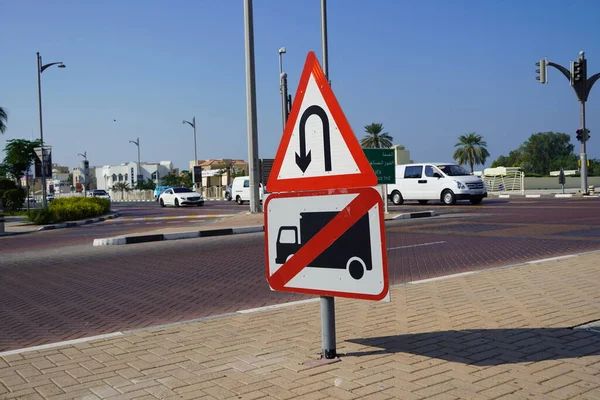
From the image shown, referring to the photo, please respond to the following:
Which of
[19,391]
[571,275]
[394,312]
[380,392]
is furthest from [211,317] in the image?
[571,275]

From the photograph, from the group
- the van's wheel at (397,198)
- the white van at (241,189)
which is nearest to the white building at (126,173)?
the white van at (241,189)

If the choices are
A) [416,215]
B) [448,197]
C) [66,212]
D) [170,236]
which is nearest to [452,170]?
[448,197]

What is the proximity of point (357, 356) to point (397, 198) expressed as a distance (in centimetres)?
2580

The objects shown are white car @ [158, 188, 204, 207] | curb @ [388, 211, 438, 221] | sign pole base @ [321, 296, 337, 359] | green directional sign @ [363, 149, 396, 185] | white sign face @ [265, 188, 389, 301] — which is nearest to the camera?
white sign face @ [265, 188, 389, 301]

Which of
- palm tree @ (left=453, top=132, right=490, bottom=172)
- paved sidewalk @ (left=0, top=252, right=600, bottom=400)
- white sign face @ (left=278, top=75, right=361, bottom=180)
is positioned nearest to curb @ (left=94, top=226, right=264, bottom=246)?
paved sidewalk @ (left=0, top=252, right=600, bottom=400)

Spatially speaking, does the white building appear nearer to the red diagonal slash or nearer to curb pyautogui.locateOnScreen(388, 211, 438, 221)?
curb pyautogui.locateOnScreen(388, 211, 438, 221)

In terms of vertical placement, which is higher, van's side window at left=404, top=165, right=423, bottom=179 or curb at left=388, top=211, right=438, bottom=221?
van's side window at left=404, top=165, right=423, bottom=179

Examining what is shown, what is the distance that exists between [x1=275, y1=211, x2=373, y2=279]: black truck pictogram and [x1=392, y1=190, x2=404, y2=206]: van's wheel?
1014 inches

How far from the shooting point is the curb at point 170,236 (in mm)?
14701

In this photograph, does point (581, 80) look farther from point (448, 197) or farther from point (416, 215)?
point (416, 215)

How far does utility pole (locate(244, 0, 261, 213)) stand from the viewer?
2189 cm

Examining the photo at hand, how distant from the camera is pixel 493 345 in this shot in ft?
14.8

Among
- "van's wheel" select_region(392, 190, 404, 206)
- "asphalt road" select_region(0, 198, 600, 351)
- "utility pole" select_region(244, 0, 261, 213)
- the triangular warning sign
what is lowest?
"asphalt road" select_region(0, 198, 600, 351)

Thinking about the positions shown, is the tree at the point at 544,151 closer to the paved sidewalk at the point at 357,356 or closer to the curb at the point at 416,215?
the curb at the point at 416,215
